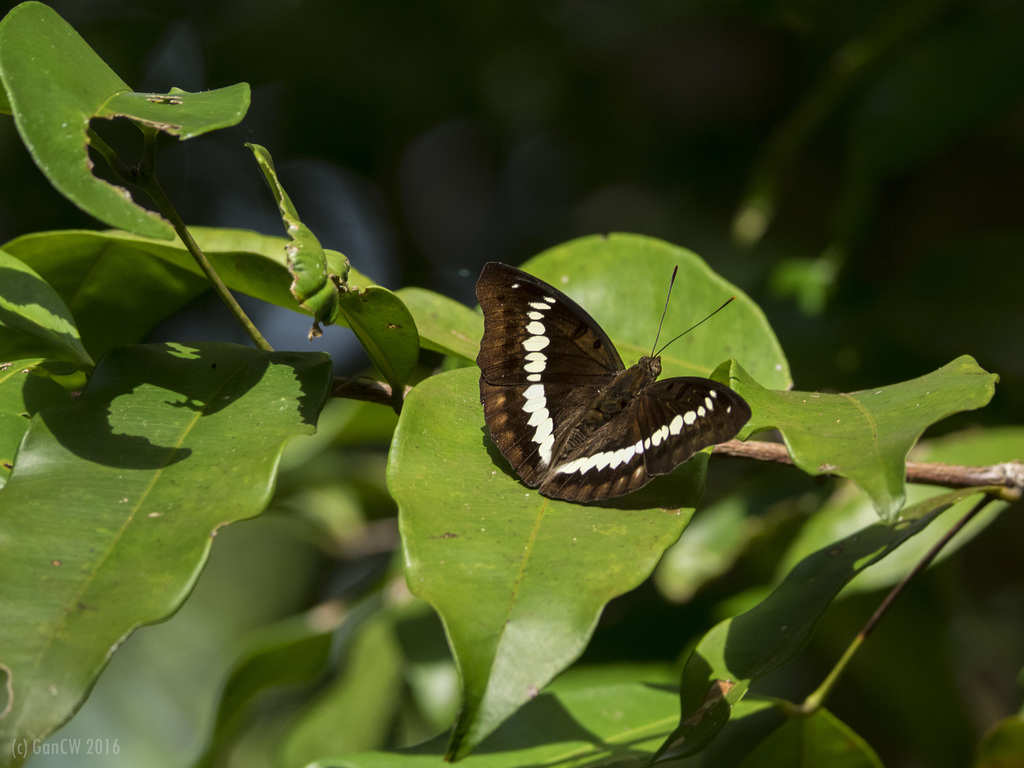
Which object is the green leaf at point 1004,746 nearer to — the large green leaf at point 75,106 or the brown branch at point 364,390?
the brown branch at point 364,390

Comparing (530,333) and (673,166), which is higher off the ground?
(530,333)

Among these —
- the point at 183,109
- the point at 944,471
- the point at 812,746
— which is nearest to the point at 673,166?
the point at 944,471

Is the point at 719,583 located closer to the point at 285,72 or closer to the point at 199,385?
the point at 199,385

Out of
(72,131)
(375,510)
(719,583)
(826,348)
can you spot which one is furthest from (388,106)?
(72,131)

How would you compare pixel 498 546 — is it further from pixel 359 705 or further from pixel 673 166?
pixel 673 166

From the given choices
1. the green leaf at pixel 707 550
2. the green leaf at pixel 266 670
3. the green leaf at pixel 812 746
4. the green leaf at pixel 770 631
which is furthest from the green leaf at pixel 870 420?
the green leaf at pixel 266 670

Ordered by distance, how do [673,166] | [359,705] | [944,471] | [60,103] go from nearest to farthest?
[60,103] → [944,471] → [359,705] → [673,166]
